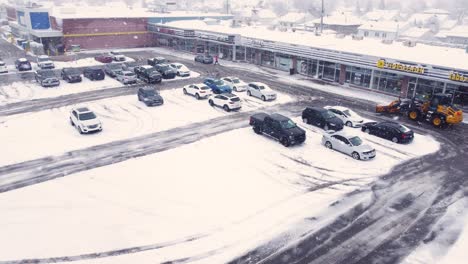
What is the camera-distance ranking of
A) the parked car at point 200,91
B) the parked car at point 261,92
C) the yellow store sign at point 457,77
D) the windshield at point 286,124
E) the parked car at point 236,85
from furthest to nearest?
the parked car at point 236,85, the parked car at point 200,91, the parked car at point 261,92, the yellow store sign at point 457,77, the windshield at point 286,124

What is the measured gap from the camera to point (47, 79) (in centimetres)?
4178

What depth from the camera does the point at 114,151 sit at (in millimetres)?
25141

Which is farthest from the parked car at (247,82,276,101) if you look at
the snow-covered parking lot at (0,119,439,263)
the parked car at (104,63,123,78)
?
the parked car at (104,63,123,78)

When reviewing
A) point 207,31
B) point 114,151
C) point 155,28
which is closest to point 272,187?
point 114,151

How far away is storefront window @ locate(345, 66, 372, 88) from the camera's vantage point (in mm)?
43469

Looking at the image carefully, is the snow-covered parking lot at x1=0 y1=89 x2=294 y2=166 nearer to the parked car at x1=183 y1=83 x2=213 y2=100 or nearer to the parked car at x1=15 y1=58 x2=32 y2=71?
the parked car at x1=183 y1=83 x2=213 y2=100

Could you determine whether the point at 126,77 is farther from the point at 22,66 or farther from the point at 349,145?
the point at 349,145

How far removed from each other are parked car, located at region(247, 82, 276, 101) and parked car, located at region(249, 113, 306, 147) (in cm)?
904

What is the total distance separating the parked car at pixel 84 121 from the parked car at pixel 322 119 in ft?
56.3

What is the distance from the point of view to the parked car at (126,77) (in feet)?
143

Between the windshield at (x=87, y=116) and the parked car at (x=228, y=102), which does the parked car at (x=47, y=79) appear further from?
the parked car at (x=228, y=102)

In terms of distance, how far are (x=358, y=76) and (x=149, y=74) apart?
25696mm

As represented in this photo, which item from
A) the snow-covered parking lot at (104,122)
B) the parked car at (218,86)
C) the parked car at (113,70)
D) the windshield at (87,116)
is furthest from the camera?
the parked car at (113,70)

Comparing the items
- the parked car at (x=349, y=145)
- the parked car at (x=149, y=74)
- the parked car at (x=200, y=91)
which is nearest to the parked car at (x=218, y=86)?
the parked car at (x=200, y=91)
